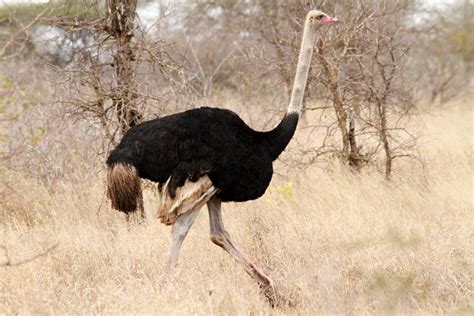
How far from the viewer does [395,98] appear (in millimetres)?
9305

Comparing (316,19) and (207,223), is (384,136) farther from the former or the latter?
(316,19)

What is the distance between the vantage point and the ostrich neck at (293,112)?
5.78m

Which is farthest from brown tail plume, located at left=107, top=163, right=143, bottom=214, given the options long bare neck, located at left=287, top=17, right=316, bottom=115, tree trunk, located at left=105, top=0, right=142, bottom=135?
tree trunk, located at left=105, top=0, right=142, bottom=135

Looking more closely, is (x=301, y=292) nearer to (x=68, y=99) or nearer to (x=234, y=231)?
(x=234, y=231)

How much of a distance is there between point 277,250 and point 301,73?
1184mm

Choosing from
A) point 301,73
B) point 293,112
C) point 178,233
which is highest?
point 301,73

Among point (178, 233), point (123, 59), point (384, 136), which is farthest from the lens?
point (384, 136)

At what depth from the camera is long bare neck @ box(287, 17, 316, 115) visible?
19.7 feet

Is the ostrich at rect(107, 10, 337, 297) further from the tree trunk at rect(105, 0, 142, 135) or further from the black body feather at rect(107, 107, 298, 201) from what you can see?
the tree trunk at rect(105, 0, 142, 135)

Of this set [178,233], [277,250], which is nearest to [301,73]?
[277,250]

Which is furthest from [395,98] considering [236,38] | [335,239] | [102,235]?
[236,38]

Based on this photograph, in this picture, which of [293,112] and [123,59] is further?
[123,59]

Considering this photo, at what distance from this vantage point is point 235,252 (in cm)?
575

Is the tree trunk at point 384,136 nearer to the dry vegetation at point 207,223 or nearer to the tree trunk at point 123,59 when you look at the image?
the dry vegetation at point 207,223
